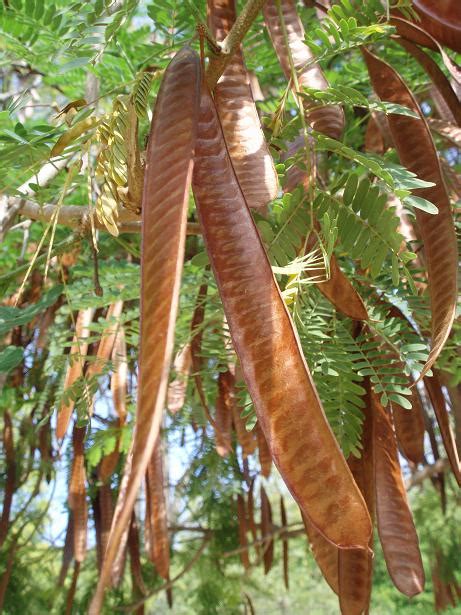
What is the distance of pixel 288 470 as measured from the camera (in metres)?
0.52

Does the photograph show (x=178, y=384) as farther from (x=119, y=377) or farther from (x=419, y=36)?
(x=419, y=36)

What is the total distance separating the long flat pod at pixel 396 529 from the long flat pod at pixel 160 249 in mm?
463

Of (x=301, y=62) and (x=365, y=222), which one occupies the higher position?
(x=301, y=62)

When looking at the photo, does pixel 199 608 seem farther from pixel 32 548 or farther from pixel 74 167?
pixel 74 167

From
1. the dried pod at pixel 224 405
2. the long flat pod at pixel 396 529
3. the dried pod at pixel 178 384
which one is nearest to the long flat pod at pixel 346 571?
the long flat pod at pixel 396 529

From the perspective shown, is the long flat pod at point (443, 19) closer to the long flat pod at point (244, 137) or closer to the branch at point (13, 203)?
the long flat pod at point (244, 137)

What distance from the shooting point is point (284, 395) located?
0.52 meters

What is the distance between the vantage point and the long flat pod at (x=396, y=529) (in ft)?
2.73

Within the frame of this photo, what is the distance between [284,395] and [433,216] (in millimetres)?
372

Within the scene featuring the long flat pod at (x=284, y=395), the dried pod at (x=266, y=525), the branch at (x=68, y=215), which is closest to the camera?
the long flat pod at (x=284, y=395)

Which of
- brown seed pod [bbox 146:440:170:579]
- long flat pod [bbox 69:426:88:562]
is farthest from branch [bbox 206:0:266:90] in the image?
long flat pod [bbox 69:426:88:562]

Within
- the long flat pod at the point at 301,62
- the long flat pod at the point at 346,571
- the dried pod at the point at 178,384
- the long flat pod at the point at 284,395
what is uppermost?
the long flat pod at the point at 301,62

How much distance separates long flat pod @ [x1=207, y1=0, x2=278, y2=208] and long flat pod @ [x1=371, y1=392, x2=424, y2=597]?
37 cm

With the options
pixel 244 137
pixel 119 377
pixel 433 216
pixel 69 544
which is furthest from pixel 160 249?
pixel 69 544
